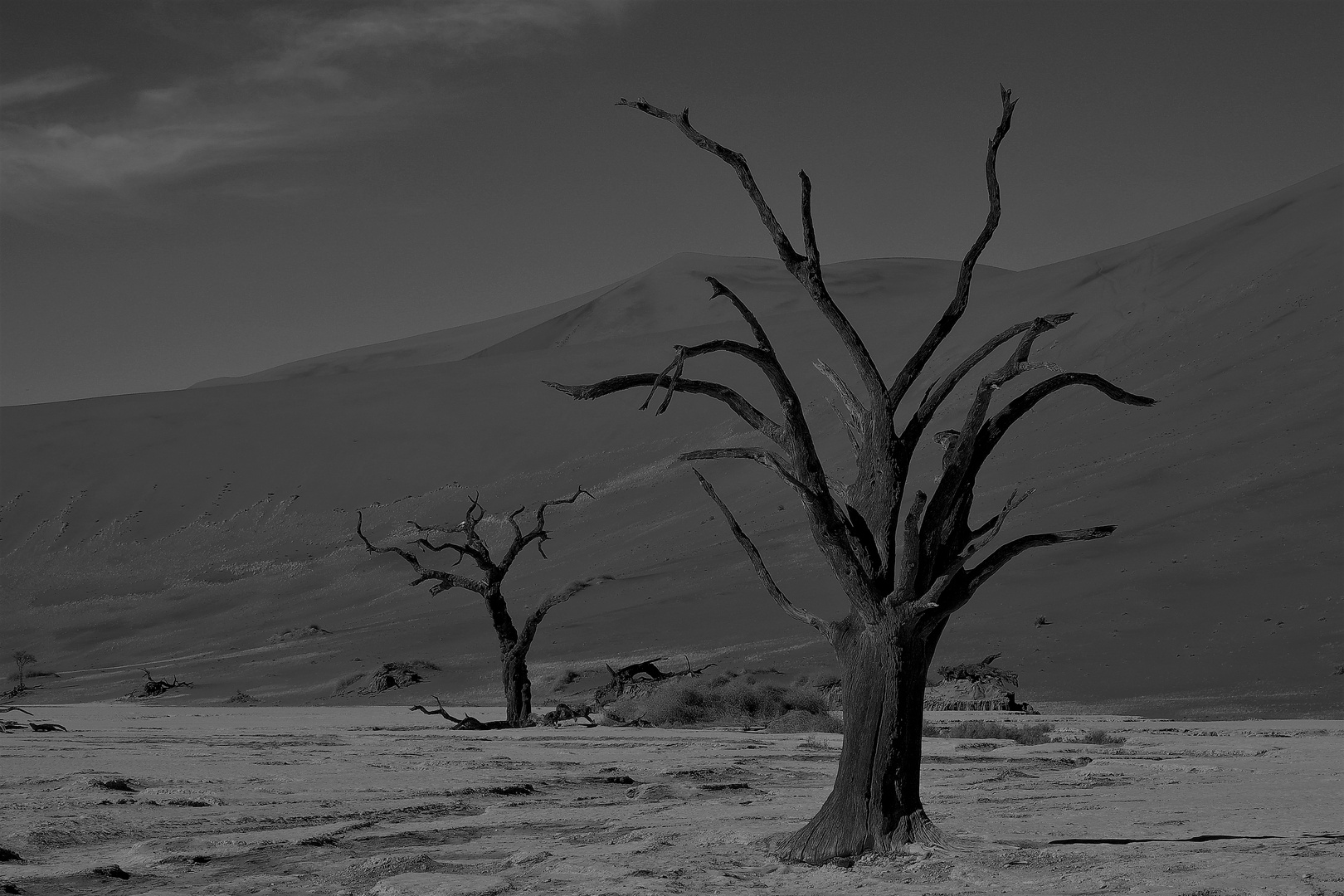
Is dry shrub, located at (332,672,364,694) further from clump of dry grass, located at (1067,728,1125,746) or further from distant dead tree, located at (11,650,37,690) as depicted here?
clump of dry grass, located at (1067,728,1125,746)

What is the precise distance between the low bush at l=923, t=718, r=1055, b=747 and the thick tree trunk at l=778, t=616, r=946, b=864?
8682 mm

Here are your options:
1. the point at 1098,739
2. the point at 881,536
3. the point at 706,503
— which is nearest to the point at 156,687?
the point at 706,503

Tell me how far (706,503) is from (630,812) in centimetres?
3777

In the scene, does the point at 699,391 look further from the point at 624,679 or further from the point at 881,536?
the point at 624,679

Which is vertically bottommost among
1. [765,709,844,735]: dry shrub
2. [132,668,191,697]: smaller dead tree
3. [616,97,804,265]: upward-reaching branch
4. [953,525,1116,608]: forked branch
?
[765,709,844,735]: dry shrub

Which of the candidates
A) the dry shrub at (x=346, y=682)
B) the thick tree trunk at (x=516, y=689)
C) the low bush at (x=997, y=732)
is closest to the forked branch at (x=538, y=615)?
the thick tree trunk at (x=516, y=689)

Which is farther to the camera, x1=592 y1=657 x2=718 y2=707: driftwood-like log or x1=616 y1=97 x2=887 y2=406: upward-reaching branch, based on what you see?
x1=592 y1=657 x2=718 y2=707: driftwood-like log

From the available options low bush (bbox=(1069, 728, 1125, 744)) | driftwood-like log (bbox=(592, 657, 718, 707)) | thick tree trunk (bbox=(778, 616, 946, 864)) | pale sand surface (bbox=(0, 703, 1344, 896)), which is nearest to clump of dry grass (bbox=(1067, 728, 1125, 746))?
low bush (bbox=(1069, 728, 1125, 744))

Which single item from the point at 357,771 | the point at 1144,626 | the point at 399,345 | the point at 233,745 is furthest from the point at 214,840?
the point at 399,345

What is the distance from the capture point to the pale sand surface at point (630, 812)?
21.3 ft

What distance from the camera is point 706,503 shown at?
4709 cm

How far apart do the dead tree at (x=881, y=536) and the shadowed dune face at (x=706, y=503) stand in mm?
15041

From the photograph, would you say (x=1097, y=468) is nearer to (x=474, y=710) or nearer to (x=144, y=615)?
(x=474, y=710)

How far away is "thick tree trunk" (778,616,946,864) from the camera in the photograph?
22.5ft
